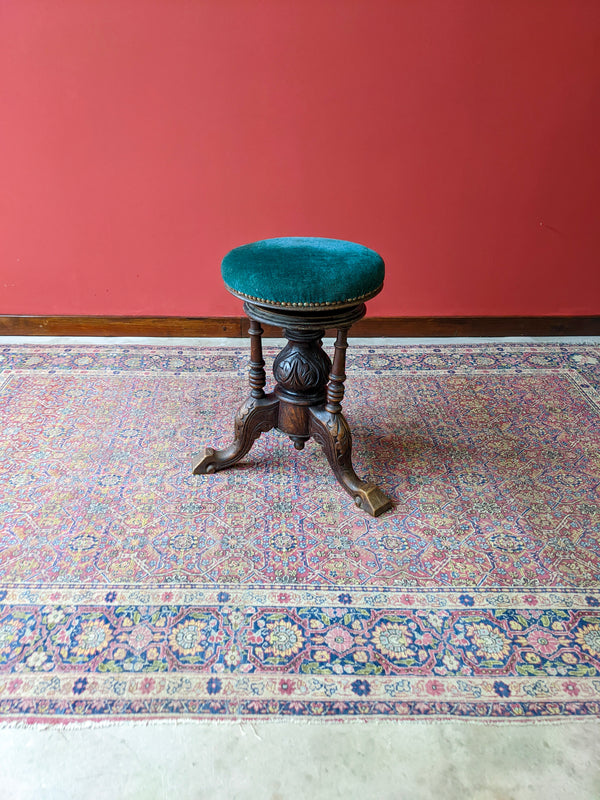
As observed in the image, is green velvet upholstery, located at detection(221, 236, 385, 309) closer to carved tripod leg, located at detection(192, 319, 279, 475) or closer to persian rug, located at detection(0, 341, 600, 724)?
carved tripod leg, located at detection(192, 319, 279, 475)

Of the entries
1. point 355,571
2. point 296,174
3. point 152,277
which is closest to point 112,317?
point 152,277

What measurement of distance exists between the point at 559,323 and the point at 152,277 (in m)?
2.18

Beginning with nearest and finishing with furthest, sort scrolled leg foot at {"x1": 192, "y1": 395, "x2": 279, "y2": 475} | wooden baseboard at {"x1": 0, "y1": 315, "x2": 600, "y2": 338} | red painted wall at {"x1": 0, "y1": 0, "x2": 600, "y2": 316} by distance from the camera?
scrolled leg foot at {"x1": 192, "y1": 395, "x2": 279, "y2": 475}, red painted wall at {"x1": 0, "y1": 0, "x2": 600, "y2": 316}, wooden baseboard at {"x1": 0, "y1": 315, "x2": 600, "y2": 338}

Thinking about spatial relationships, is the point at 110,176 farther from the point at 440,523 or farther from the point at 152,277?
the point at 440,523

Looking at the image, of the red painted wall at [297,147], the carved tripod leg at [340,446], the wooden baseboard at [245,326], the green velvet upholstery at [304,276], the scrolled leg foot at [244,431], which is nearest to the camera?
the green velvet upholstery at [304,276]

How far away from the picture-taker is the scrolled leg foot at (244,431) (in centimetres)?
209

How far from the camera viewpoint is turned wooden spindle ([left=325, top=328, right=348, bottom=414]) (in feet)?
6.11

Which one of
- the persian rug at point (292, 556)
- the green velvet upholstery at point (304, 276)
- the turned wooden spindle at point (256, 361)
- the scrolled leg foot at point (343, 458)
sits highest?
the green velvet upholstery at point (304, 276)

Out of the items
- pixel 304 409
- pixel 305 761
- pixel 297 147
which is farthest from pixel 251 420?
pixel 297 147

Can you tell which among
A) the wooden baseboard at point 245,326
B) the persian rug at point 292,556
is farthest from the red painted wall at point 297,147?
the persian rug at point 292,556

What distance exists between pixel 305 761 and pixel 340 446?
0.94 m

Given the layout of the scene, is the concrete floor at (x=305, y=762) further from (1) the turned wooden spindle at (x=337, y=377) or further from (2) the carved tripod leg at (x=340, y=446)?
(1) the turned wooden spindle at (x=337, y=377)

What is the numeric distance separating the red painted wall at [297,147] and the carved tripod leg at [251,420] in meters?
1.15

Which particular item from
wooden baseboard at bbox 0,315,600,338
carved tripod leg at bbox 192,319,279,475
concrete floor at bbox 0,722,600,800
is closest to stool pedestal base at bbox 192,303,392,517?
carved tripod leg at bbox 192,319,279,475
